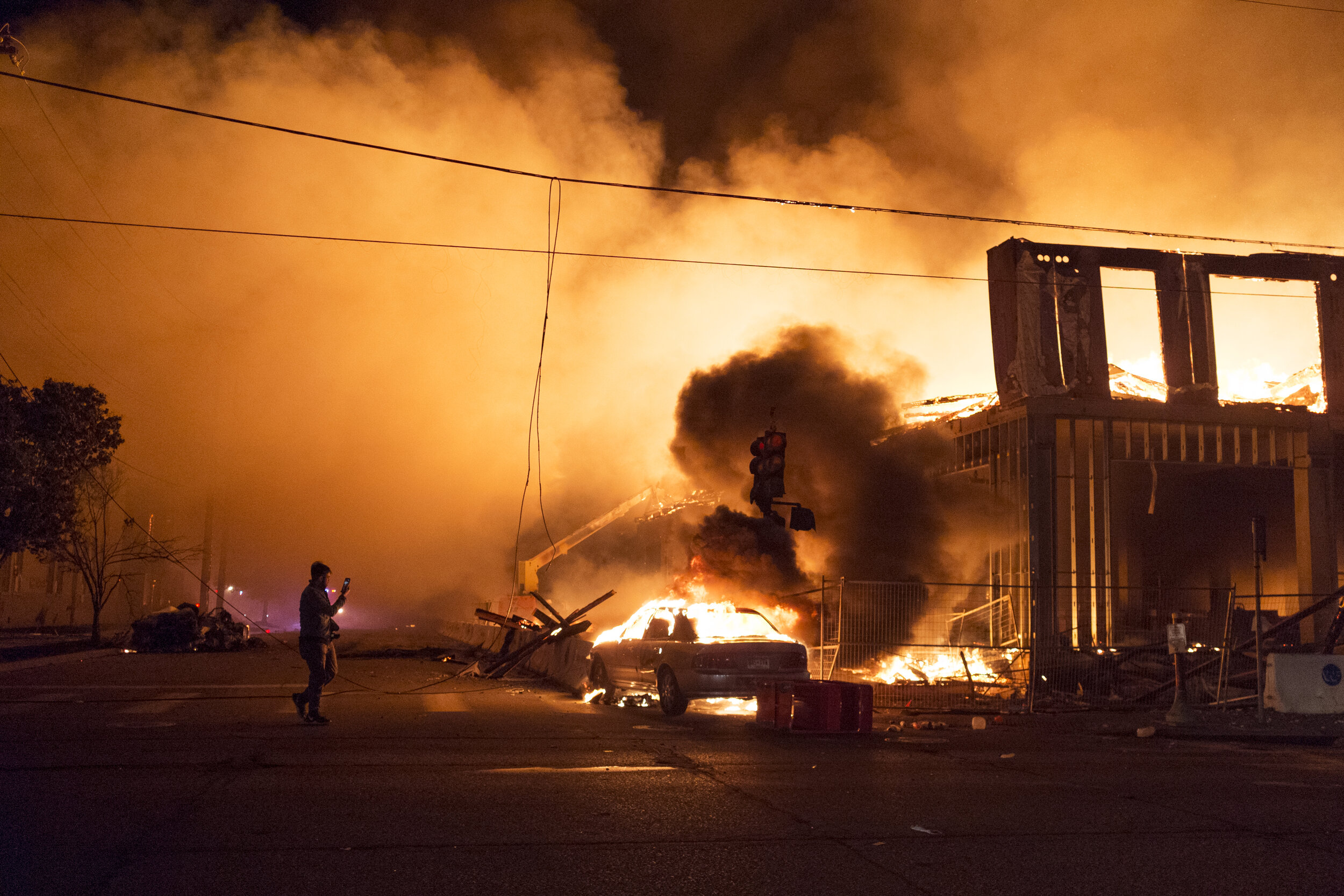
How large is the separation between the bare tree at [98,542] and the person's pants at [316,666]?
1163 centimetres

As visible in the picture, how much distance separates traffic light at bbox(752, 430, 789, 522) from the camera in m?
17.4

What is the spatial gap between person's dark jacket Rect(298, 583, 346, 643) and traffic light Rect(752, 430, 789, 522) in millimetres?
7465

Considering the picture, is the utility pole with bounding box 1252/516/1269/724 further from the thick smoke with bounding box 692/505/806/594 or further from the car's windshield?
the thick smoke with bounding box 692/505/806/594

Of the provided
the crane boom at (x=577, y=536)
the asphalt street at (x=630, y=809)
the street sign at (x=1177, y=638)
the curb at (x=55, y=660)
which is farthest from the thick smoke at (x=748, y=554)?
the crane boom at (x=577, y=536)

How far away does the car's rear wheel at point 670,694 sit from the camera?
13891mm

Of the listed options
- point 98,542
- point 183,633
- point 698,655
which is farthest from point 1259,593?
point 98,542

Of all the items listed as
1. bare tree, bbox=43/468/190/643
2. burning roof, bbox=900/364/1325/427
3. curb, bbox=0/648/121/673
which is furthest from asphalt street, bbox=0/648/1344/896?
bare tree, bbox=43/468/190/643

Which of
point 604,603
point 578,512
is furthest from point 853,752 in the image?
point 578,512

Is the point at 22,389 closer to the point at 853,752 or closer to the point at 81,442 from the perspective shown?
the point at 81,442

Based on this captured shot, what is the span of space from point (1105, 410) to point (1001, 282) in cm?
335

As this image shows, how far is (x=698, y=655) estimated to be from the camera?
44.5ft

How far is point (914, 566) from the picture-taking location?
27.2m

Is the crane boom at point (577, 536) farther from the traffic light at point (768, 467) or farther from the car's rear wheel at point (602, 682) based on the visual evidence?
the car's rear wheel at point (602, 682)

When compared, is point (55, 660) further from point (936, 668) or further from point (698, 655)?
point (936, 668)
